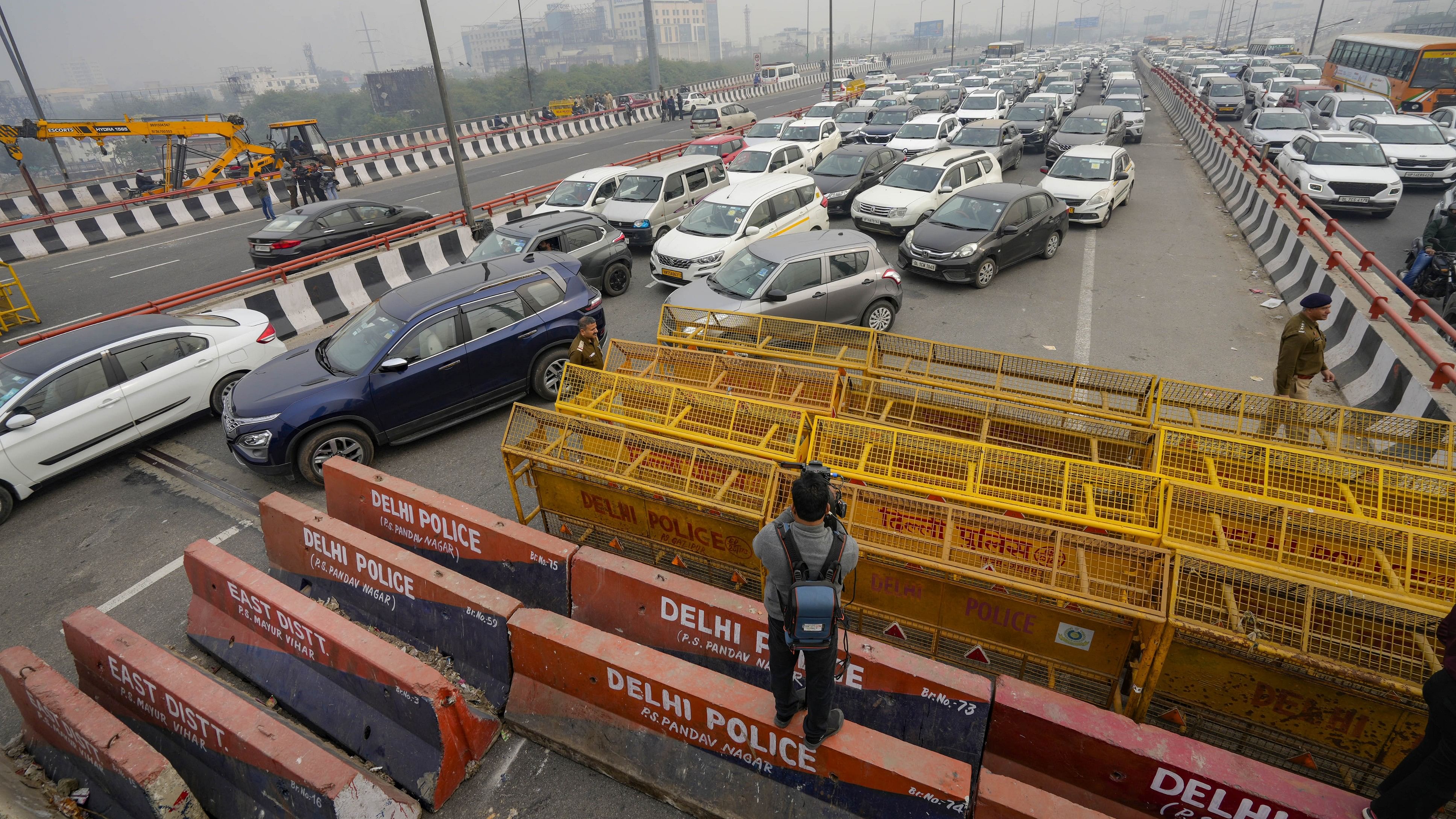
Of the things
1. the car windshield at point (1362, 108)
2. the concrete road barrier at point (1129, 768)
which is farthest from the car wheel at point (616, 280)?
the car windshield at point (1362, 108)

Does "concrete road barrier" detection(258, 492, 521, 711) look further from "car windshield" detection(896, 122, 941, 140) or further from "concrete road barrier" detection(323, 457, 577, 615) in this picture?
"car windshield" detection(896, 122, 941, 140)

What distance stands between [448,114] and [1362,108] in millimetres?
26813

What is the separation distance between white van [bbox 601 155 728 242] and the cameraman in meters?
11.9

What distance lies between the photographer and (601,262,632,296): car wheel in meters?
12.5

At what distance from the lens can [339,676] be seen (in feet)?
14.9

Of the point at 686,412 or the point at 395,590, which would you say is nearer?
the point at 395,590

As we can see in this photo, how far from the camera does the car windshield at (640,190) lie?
14898mm

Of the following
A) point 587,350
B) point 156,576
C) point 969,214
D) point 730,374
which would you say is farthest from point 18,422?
point 969,214

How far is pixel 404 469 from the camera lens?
25.6 feet

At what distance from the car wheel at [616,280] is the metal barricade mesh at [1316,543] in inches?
390

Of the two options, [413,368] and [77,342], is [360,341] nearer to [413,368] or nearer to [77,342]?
[413,368]

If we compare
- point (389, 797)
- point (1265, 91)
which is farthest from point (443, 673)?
point (1265, 91)

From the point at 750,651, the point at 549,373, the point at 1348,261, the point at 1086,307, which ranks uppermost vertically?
the point at 1348,261

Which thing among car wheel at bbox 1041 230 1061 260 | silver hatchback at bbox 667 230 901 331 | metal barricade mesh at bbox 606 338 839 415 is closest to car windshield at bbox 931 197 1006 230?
car wheel at bbox 1041 230 1061 260
